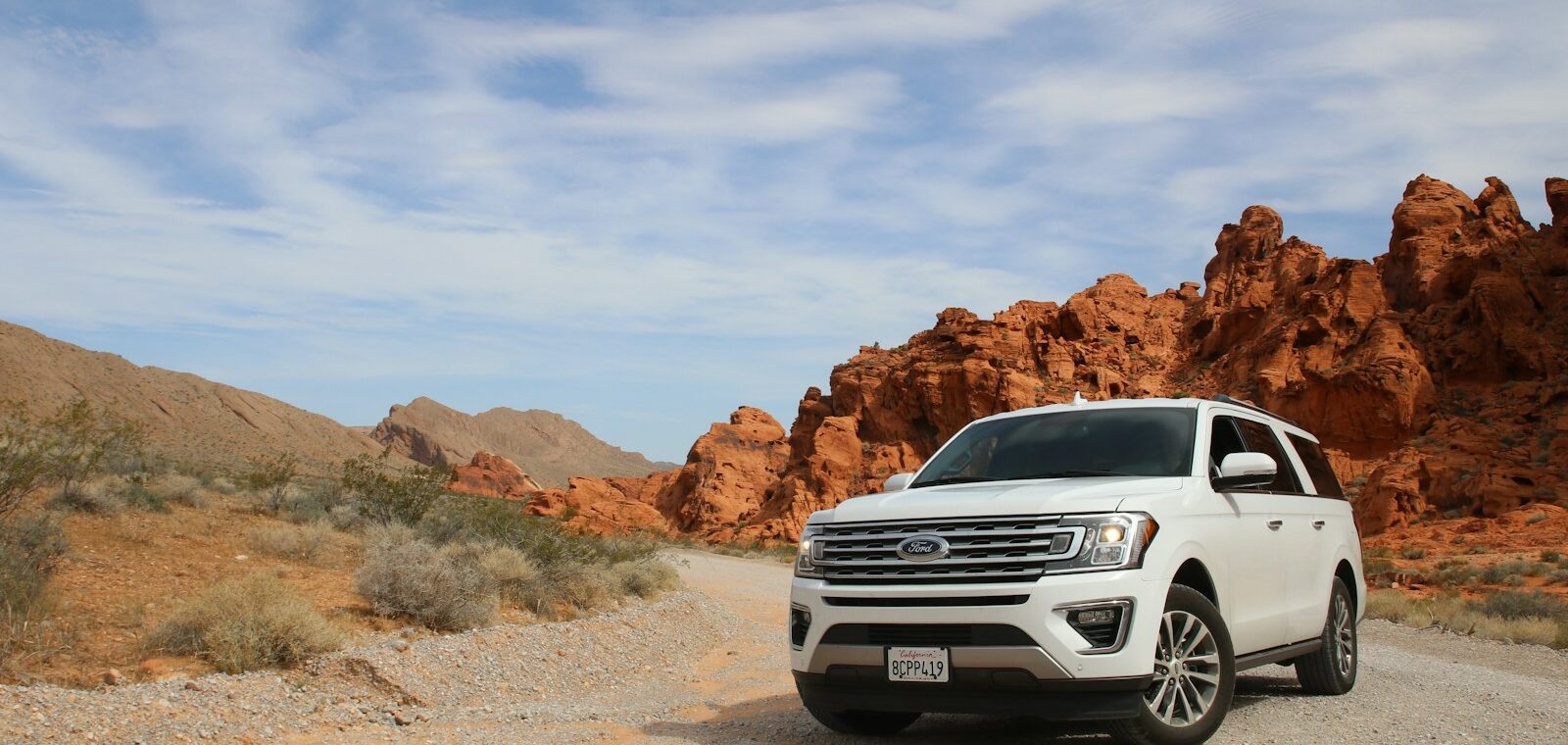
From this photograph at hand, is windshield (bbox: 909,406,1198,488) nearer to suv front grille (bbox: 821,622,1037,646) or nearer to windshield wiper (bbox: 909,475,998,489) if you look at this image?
windshield wiper (bbox: 909,475,998,489)

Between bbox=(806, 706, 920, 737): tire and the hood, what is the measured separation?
1206 mm

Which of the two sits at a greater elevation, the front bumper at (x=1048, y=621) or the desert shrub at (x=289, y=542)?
the front bumper at (x=1048, y=621)

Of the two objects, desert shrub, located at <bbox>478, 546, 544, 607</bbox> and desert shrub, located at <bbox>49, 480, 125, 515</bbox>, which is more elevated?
desert shrub, located at <bbox>49, 480, 125, 515</bbox>

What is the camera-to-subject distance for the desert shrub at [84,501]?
1505cm

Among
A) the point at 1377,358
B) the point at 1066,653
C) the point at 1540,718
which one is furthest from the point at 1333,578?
the point at 1377,358

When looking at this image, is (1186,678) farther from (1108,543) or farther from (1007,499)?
(1007,499)

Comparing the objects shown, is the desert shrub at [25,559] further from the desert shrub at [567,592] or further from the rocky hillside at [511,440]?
the rocky hillside at [511,440]

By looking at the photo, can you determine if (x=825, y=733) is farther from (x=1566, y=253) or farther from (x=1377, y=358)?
(x=1566, y=253)

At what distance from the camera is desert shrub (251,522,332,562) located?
14.5 meters

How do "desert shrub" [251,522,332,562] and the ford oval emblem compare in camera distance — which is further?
"desert shrub" [251,522,332,562]

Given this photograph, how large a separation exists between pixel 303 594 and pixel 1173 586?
9.00 m

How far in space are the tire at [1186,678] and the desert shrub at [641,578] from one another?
10729 mm

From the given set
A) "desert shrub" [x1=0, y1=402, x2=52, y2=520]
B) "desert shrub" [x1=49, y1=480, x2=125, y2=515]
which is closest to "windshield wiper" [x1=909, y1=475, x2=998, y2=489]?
"desert shrub" [x1=0, y1=402, x2=52, y2=520]

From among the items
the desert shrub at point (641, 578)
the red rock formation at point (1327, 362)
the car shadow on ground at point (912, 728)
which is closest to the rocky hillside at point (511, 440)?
the red rock formation at point (1327, 362)
